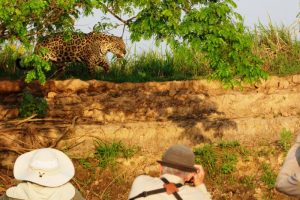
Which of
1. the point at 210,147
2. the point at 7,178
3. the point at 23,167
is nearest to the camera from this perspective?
the point at 23,167

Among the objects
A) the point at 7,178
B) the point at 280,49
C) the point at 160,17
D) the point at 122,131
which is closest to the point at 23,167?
the point at 160,17

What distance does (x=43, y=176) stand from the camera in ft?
15.2

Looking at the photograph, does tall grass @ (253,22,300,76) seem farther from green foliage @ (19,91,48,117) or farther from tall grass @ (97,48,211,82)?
green foliage @ (19,91,48,117)

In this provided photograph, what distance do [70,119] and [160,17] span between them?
3547 millimetres

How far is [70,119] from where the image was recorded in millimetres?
12422

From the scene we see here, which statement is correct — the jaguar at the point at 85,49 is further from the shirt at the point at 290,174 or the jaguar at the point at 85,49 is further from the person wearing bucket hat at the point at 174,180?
the shirt at the point at 290,174

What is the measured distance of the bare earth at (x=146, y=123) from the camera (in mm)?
11461

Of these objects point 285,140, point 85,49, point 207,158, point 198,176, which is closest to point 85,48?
point 85,49

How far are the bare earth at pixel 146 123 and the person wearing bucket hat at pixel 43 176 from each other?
603 cm

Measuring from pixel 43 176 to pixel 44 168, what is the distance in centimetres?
5

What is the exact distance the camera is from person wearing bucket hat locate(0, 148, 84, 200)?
4.64m

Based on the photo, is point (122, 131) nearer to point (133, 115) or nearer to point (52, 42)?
point (133, 115)

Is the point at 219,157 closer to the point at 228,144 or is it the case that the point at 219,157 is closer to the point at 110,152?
the point at 228,144

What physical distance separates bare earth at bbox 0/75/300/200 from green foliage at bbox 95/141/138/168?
0.10m
